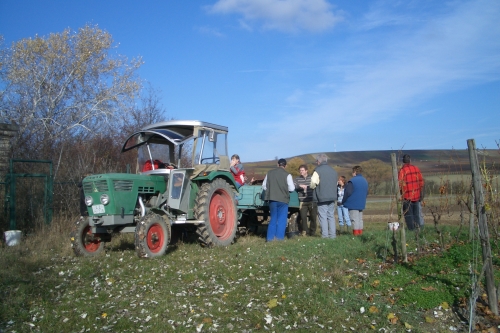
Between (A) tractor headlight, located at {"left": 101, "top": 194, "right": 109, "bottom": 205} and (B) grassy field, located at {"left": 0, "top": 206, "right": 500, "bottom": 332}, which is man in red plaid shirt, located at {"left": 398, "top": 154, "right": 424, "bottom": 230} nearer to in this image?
(B) grassy field, located at {"left": 0, "top": 206, "right": 500, "bottom": 332}

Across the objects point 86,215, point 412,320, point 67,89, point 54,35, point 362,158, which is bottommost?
point 412,320

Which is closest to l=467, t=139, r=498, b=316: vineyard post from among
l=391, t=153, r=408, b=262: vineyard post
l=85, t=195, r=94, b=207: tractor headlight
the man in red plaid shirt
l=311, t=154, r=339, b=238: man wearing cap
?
l=391, t=153, r=408, b=262: vineyard post

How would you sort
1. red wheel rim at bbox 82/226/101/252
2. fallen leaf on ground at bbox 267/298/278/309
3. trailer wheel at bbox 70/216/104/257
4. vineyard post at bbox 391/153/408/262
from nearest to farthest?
fallen leaf on ground at bbox 267/298/278/309 → vineyard post at bbox 391/153/408/262 → trailer wheel at bbox 70/216/104/257 → red wheel rim at bbox 82/226/101/252

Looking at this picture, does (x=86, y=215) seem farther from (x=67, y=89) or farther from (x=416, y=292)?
(x=67, y=89)

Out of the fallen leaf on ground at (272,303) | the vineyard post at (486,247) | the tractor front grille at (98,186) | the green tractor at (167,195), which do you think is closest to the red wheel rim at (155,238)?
the green tractor at (167,195)

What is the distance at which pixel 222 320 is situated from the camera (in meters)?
5.43

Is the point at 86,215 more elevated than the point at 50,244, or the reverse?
the point at 86,215

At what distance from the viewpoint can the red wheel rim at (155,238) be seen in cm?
874

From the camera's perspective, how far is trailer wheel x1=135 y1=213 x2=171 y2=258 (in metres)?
8.45

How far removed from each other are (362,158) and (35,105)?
27.3 m

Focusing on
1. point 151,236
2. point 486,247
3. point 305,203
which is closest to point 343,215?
point 305,203

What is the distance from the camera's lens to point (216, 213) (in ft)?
34.2

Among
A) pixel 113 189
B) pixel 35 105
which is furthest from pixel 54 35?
pixel 113 189

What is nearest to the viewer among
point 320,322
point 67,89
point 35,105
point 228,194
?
point 320,322
